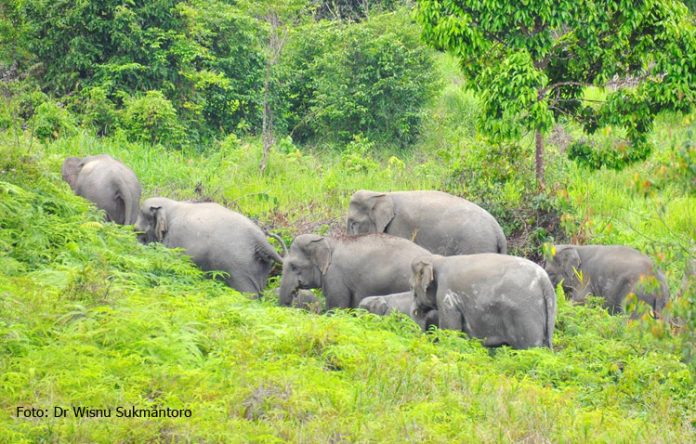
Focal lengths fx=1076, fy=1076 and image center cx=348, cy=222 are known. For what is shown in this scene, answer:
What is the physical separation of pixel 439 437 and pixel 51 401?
2444 mm

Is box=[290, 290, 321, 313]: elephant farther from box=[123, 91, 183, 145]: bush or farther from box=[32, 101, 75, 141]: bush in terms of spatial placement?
box=[123, 91, 183, 145]: bush

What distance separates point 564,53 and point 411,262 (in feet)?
18.6

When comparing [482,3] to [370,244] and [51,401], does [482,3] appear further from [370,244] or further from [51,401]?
[51,401]

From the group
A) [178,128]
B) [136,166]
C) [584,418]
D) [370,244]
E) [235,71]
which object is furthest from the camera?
[235,71]

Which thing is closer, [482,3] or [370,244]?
[370,244]

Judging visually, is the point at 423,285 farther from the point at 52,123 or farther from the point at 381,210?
the point at 52,123

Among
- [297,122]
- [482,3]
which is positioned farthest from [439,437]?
[297,122]

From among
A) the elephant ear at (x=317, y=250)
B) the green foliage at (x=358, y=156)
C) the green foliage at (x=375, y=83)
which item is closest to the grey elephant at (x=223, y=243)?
the elephant ear at (x=317, y=250)

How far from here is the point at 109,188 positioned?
46.5 ft

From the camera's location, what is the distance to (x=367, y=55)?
21594mm

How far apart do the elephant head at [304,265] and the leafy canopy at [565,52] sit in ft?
12.6

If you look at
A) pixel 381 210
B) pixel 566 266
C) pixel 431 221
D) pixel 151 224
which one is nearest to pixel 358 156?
pixel 381 210

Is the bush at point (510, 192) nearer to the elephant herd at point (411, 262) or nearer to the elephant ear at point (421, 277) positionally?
the elephant herd at point (411, 262)

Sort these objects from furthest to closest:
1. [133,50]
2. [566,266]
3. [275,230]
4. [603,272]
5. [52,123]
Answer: [133,50], [52,123], [275,230], [566,266], [603,272]
